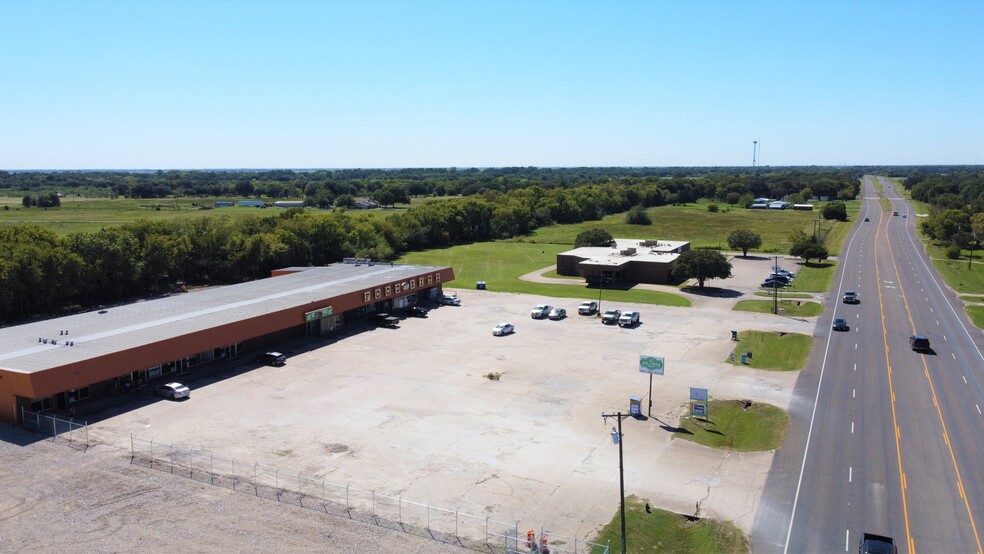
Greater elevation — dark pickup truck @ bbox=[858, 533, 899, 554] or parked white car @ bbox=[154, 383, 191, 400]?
parked white car @ bbox=[154, 383, 191, 400]

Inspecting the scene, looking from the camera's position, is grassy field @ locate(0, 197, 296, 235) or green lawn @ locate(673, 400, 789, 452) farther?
grassy field @ locate(0, 197, 296, 235)

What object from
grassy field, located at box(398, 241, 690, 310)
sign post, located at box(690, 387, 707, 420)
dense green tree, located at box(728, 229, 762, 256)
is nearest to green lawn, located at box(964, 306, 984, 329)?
grassy field, located at box(398, 241, 690, 310)

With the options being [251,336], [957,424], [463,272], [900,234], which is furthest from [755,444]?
[900,234]

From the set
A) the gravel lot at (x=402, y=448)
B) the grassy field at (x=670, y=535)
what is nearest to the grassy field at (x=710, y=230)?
the gravel lot at (x=402, y=448)

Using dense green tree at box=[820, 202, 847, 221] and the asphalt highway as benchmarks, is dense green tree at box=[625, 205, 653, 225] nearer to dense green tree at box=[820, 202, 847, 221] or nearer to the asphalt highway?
dense green tree at box=[820, 202, 847, 221]

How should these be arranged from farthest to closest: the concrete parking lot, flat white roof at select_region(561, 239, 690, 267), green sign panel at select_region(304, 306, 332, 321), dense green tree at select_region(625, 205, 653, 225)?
dense green tree at select_region(625, 205, 653, 225) < flat white roof at select_region(561, 239, 690, 267) < green sign panel at select_region(304, 306, 332, 321) < the concrete parking lot

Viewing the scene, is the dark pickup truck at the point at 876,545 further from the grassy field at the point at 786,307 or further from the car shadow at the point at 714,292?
the car shadow at the point at 714,292
